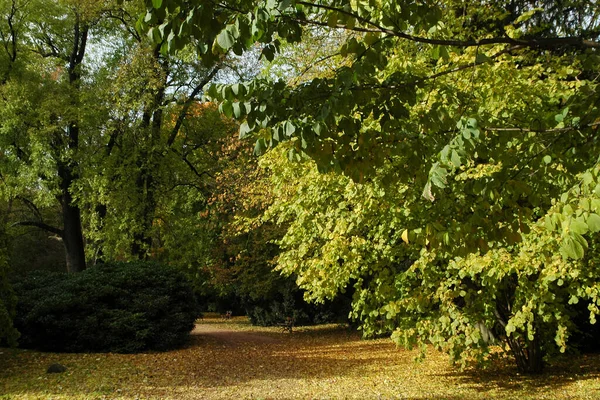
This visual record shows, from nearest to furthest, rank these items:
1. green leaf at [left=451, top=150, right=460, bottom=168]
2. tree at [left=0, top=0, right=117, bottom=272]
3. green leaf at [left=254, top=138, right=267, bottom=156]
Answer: green leaf at [left=451, top=150, right=460, bottom=168], green leaf at [left=254, top=138, right=267, bottom=156], tree at [left=0, top=0, right=117, bottom=272]

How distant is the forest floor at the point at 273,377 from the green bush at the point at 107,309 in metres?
0.61

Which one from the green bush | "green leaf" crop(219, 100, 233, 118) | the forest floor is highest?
"green leaf" crop(219, 100, 233, 118)

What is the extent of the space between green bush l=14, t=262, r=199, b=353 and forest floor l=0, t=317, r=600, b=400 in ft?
2.00

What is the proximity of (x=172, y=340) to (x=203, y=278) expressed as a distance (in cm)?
1132

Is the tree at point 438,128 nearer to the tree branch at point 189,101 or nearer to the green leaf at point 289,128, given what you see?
the green leaf at point 289,128

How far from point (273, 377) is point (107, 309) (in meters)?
4.90

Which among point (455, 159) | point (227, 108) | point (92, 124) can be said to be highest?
point (92, 124)

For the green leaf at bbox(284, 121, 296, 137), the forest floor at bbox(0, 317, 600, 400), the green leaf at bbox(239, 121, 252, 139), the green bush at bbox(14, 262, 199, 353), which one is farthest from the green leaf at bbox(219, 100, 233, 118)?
the green bush at bbox(14, 262, 199, 353)

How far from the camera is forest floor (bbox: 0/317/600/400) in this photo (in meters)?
8.52

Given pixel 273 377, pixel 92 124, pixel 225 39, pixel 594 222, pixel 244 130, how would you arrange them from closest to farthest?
pixel 594 222, pixel 225 39, pixel 244 130, pixel 273 377, pixel 92 124

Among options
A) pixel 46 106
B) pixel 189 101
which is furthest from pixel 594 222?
pixel 189 101

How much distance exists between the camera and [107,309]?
1319 centimetres

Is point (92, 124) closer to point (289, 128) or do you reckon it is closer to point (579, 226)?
point (289, 128)

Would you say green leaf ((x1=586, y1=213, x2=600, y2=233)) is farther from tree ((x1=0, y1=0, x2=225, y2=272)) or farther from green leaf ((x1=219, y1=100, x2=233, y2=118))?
tree ((x1=0, y1=0, x2=225, y2=272))
